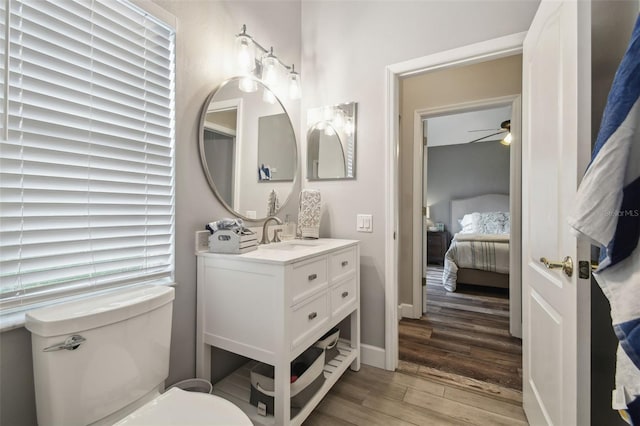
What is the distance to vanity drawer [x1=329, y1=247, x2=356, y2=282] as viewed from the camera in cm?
162

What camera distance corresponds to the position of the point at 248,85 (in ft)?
5.79

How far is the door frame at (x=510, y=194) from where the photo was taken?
2.46m

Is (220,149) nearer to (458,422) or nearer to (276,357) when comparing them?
(276,357)

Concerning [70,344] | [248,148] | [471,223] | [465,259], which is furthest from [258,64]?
[471,223]

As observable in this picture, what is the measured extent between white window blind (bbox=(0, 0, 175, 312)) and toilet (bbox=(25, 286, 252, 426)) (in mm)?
161

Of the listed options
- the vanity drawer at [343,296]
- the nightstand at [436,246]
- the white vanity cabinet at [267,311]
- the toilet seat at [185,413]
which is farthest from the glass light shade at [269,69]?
the nightstand at [436,246]

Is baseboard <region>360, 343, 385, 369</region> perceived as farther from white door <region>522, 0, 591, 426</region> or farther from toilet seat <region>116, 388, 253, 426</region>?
toilet seat <region>116, 388, 253, 426</region>

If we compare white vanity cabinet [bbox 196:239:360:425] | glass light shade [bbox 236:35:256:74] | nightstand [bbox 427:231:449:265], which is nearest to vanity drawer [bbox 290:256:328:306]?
white vanity cabinet [bbox 196:239:360:425]

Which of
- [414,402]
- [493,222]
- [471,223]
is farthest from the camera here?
[471,223]

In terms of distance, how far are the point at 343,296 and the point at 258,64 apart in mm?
1592

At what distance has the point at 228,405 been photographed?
94cm

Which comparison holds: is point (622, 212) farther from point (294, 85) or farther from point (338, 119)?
point (294, 85)

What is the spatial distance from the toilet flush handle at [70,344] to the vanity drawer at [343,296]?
1.10 metres

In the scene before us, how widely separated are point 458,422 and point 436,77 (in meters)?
2.90
